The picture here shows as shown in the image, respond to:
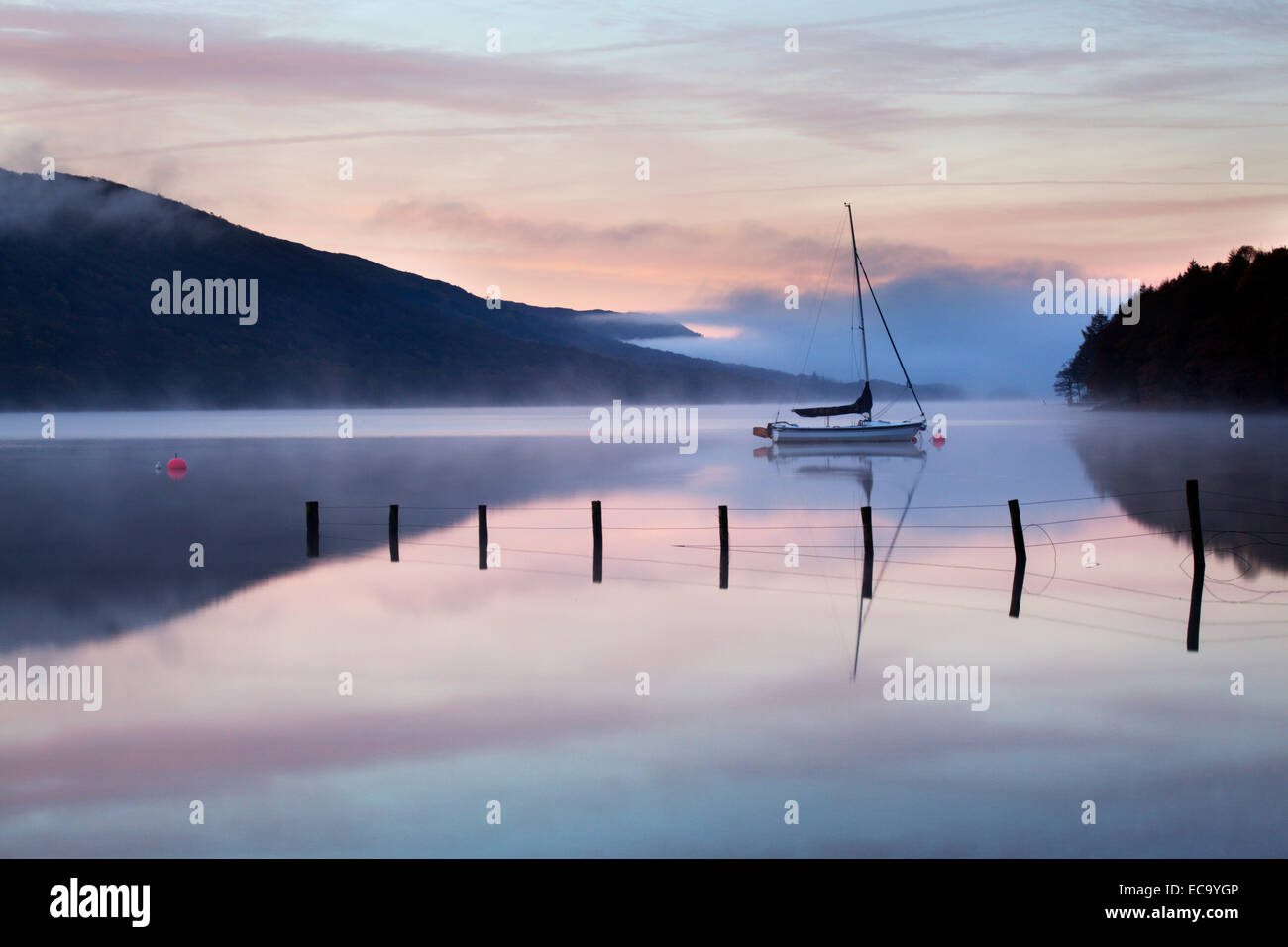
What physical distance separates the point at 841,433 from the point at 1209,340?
72906mm

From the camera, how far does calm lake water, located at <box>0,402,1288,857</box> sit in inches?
524

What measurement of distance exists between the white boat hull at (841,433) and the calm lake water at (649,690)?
160 ft

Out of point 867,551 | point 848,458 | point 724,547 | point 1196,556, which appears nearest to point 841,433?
point 848,458

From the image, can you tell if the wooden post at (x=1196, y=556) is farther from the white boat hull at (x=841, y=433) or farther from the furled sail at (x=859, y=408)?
the white boat hull at (x=841, y=433)

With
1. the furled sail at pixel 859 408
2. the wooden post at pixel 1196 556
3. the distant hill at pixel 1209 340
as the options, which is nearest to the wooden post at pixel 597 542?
the wooden post at pixel 1196 556

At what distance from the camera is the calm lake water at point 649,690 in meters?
13.3

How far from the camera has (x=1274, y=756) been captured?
15125mm

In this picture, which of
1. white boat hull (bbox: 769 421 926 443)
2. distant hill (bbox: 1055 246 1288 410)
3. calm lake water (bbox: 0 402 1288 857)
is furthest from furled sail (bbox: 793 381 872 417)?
distant hill (bbox: 1055 246 1288 410)

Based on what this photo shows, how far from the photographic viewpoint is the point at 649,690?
745 inches

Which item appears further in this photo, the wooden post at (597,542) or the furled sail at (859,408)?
the furled sail at (859,408)

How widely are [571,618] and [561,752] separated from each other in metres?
8.83

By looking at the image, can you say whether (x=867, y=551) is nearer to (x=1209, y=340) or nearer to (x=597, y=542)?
(x=597, y=542)

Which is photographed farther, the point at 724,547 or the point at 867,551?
the point at 724,547
